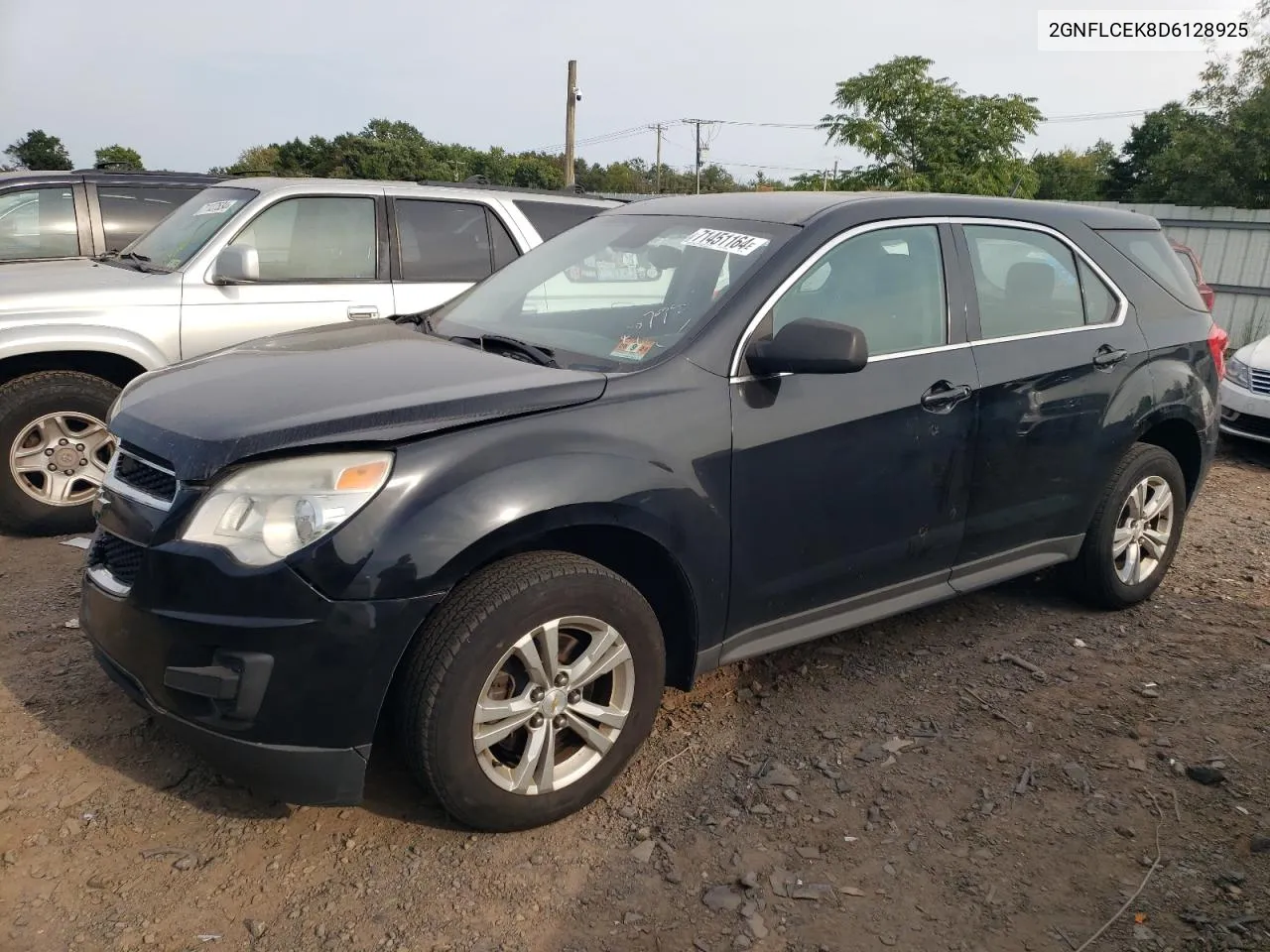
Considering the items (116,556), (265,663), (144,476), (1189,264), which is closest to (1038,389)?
(265,663)

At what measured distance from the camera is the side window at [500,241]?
243 inches

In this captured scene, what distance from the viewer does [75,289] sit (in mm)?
5004

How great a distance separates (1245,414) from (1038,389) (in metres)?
5.23

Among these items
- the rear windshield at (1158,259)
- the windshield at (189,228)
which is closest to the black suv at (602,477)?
the rear windshield at (1158,259)

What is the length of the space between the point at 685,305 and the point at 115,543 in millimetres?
1836

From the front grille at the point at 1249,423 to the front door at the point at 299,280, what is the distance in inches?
262

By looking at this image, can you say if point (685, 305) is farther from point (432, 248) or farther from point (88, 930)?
point (432, 248)

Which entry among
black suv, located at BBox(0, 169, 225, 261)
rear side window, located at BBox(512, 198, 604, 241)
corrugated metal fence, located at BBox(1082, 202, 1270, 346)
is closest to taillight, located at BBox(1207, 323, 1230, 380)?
rear side window, located at BBox(512, 198, 604, 241)

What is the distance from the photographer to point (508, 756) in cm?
280

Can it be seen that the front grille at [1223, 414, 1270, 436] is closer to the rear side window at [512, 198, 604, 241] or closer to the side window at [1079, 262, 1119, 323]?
the side window at [1079, 262, 1119, 323]

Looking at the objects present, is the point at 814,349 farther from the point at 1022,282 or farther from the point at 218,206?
the point at 218,206

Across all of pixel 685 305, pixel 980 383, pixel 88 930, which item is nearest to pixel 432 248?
pixel 685 305

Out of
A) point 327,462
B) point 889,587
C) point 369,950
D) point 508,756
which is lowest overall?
point 369,950

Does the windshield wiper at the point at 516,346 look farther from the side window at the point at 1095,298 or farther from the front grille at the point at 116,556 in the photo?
the side window at the point at 1095,298
